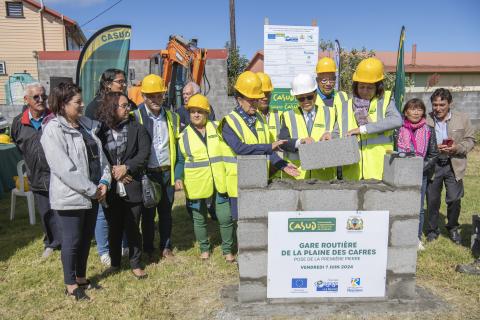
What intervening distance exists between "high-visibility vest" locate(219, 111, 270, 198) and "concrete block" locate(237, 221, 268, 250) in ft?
2.91

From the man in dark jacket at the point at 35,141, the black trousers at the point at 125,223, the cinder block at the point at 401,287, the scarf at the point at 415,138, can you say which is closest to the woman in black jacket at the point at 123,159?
the black trousers at the point at 125,223

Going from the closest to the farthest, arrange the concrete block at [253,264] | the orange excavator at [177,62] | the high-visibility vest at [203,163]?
the concrete block at [253,264]
the high-visibility vest at [203,163]
the orange excavator at [177,62]

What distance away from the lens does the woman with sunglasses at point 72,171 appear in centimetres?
324

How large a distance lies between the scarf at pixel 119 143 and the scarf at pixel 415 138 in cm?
308

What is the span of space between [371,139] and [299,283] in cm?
153

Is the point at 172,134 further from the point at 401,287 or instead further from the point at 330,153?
the point at 401,287

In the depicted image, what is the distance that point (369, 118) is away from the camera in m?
3.71

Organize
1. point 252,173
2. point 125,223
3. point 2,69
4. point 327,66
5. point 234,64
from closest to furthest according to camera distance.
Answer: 1. point 252,173
2. point 125,223
3. point 327,66
4. point 234,64
5. point 2,69

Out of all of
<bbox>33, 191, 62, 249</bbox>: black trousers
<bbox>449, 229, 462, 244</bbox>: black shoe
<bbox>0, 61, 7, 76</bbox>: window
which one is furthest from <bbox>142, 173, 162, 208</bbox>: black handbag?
<bbox>0, 61, 7, 76</bbox>: window

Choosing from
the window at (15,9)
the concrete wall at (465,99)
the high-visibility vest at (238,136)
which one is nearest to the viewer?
the high-visibility vest at (238,136)

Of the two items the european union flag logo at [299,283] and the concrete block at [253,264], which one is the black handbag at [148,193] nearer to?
the concrete block at [253,264]

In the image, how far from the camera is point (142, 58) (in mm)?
15250

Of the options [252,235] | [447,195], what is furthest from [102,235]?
[447,195]

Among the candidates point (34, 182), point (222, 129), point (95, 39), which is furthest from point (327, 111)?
point (95, 39)
